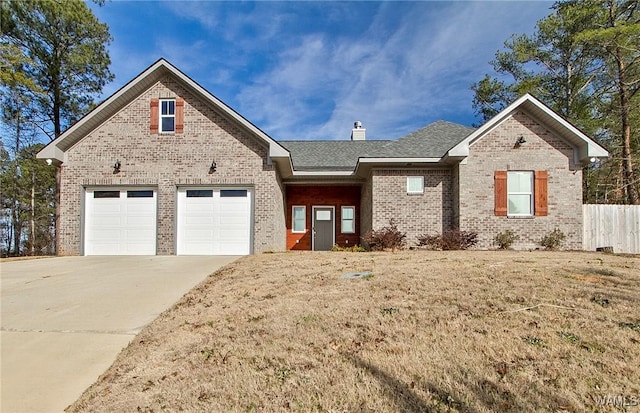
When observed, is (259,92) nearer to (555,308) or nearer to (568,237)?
(568,237)

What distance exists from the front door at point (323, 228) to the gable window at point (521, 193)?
7.21 metres

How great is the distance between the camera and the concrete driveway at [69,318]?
10.8ft

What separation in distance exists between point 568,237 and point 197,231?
43.9 feet

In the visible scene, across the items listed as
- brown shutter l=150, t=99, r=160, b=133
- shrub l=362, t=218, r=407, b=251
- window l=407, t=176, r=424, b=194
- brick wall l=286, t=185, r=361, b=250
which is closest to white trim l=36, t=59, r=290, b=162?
brown shutter l=150, t=99, r=160, b=133

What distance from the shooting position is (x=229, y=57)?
53.1 ft

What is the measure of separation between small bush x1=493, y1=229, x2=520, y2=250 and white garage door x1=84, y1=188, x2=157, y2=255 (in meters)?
12.4

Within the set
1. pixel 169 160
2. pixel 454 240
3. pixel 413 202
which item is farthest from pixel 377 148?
pixel 169 160

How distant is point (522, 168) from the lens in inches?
495

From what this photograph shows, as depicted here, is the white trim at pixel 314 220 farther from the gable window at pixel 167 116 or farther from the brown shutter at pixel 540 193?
the brown shutter at pixel 540 193

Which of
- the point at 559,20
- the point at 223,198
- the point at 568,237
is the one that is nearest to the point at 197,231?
the point at 223,198

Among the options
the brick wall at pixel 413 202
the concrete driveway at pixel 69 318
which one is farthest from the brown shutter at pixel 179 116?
the brick wall at pixel 413 202

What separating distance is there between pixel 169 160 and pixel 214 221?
279cm

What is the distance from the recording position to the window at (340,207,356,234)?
54.4ft

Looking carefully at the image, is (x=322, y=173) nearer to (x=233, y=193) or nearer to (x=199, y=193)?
(x=233, y=193)
